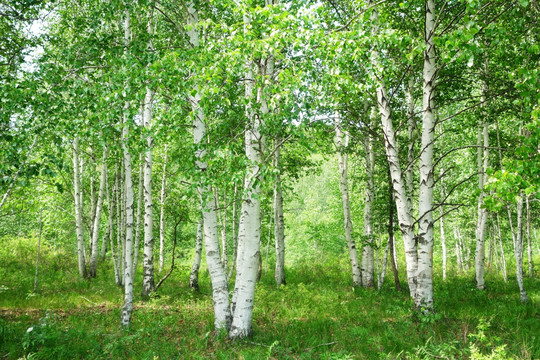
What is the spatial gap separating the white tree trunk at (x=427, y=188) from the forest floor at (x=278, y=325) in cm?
53

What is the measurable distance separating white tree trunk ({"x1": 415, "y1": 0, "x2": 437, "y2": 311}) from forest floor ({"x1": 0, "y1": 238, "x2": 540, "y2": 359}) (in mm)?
526

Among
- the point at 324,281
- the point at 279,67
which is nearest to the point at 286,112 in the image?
Result: the point at 279,67

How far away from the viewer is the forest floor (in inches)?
221

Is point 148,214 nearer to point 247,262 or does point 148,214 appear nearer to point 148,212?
point 148,212

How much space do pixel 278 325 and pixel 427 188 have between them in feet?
14.6

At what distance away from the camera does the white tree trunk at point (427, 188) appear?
6457mm

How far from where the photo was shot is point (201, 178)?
5457mm

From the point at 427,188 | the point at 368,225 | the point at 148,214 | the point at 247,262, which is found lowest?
the point at 247,262

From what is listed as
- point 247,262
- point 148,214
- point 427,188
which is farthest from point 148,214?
point 427,188

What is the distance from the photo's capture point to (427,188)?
658 cm

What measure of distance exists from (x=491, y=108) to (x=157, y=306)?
10932 millimetres

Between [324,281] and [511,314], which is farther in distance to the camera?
[324,281]

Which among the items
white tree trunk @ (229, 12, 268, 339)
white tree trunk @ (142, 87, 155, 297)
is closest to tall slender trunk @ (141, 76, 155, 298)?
white tree trunk @ (142, 87, 155, 297)

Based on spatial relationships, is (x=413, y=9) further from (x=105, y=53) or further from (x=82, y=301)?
(x=82, y=301)
